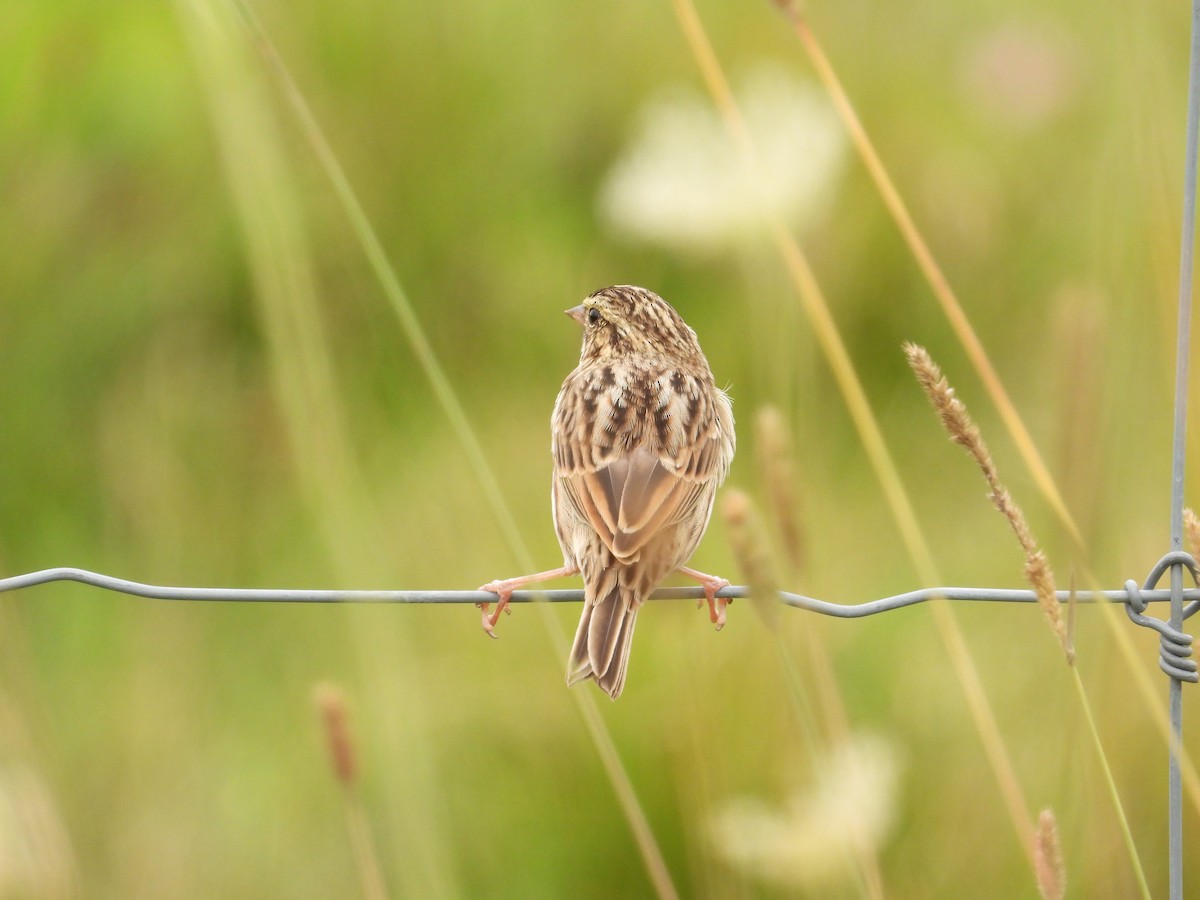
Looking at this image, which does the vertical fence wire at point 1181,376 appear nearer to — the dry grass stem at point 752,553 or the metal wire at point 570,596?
the metal wire at point 570,596

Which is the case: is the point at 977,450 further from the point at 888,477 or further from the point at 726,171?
the point at 726,171

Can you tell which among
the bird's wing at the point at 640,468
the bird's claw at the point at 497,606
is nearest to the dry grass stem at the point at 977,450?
A: the bird's claw at the point at 497,606

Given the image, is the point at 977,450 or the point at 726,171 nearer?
the point at 977,450

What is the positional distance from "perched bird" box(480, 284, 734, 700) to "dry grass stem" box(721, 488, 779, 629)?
46.7 inches

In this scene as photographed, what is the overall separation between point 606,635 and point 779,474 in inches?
54.5

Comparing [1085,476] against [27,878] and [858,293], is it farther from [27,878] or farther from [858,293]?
[858,293]

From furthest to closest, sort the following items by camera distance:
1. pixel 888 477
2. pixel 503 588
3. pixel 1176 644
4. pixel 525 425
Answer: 1. pixel 525 425
2. pixel 503 588
3. pixel 888 477
4. pixel 1176 644

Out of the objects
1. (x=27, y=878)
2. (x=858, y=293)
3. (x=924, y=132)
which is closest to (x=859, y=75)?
(x=924, y=132)

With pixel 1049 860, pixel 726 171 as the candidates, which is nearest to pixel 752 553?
pixel 1049 860

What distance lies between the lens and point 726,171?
411 centimetres

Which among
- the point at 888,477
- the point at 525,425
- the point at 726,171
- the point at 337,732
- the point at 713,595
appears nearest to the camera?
the point at 337,732

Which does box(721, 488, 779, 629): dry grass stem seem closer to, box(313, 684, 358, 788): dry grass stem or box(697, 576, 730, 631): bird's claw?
box(313, 684, 358, 788): dry grass stem

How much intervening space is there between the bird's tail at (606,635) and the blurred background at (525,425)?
0.65 feet

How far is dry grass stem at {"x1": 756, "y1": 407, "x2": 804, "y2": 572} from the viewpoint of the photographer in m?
1.94
